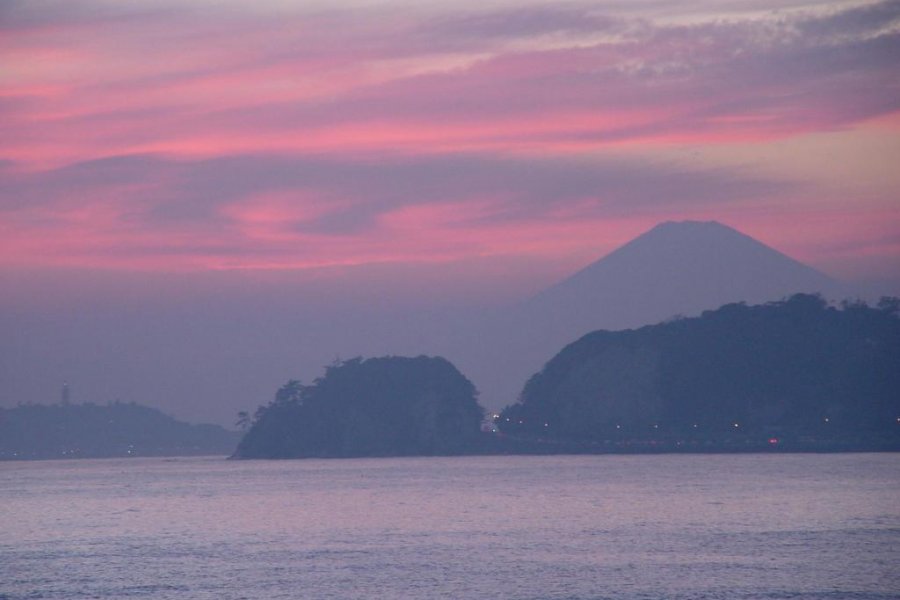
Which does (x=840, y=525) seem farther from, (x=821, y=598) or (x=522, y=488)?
(x=522, y=488)

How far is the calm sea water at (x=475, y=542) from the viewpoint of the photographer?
194 ft

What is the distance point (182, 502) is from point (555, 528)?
56.4 meters

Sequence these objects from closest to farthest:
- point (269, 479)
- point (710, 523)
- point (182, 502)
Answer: point (710, 523), point (182, 502), point (269, 479)

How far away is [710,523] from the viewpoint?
8800 centimetres

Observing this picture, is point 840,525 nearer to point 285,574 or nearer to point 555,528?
point 555,528

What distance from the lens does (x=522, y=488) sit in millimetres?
135000

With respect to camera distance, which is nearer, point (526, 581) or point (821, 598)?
point (821, 598)

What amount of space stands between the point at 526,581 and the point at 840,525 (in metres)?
32.5

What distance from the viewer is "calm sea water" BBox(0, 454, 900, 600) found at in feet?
194

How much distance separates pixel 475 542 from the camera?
77188 millimetres

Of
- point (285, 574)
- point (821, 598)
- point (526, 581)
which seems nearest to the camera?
point (821, 598)

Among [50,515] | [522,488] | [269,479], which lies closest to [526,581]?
[50,515]

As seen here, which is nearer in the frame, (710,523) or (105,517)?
(710,523)

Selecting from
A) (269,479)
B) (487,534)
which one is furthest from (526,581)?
(269,479)
